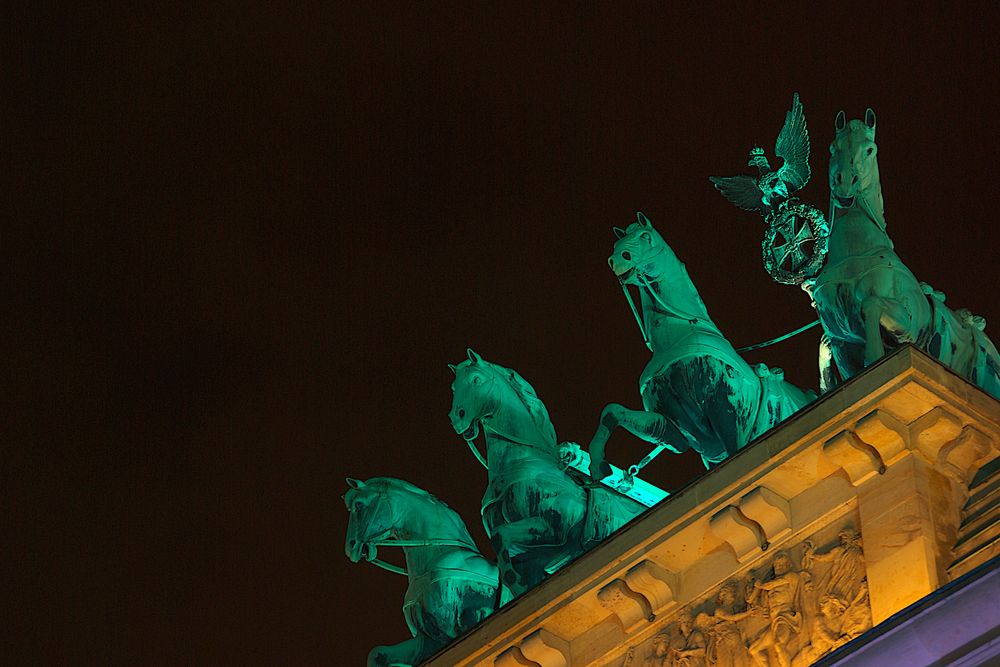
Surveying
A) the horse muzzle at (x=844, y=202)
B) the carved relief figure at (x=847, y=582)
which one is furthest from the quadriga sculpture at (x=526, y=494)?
the horse muzzle at (x=844, y=202)

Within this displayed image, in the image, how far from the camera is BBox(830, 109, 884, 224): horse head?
1636cm

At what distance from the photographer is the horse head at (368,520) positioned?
18281 millimetres

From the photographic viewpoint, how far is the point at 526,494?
17219 millimetres

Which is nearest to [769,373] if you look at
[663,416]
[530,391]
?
[663,416]

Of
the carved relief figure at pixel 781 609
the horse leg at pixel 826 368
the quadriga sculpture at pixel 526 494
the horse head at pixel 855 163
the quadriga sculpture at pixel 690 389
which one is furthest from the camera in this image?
the quadriga sculpture at pixel 526 494

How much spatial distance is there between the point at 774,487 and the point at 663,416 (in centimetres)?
147

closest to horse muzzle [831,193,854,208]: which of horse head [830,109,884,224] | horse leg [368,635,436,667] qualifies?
horse head [830,109,884,224]

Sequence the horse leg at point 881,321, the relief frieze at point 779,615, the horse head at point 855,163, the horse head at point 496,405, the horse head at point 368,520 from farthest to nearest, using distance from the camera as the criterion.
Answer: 1. the horse head at point 368,520
2. the horse head at point 496,405
3. the horse head at point 855,163
4. the horse leg at point 881,321
5. the relief frieze at point 779,615

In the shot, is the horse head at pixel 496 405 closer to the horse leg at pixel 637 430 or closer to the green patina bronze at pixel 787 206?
the horse leg at pixel 637 430

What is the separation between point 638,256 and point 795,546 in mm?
2703

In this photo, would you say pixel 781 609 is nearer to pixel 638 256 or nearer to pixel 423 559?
pixel 638 256

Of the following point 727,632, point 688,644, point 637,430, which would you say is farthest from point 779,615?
point 637,430

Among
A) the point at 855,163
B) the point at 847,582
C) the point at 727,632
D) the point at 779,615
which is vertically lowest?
the point at 847,582

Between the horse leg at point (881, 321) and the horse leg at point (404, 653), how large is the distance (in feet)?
12.1
